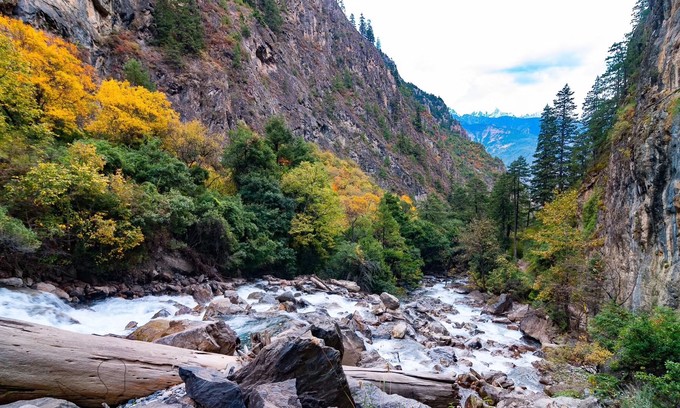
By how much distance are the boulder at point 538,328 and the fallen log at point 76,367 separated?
65.3 feet

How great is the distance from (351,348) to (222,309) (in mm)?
8000

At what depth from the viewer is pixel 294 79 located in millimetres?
77625

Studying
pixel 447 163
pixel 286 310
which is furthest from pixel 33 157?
pixel 447 163

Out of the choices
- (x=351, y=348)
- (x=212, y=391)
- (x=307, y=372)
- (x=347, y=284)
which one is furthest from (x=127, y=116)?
(x=307, y=372)

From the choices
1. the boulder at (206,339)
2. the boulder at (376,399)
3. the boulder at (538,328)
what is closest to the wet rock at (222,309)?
the boulder at (206,339)

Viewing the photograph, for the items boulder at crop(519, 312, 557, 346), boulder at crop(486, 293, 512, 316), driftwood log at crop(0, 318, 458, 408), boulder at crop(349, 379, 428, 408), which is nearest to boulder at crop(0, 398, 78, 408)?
driftwood log at crop(0, 318, 458, 408)

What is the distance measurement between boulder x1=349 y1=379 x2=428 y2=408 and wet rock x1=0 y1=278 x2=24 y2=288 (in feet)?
45.4

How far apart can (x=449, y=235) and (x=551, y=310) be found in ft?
108

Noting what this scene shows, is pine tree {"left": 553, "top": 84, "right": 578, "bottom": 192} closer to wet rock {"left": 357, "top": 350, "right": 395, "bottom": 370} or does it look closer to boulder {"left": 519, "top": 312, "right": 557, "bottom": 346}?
boulder {"left": 519, "top": 312, "right": 557, "bottom": 346}

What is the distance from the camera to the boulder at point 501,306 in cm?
2694

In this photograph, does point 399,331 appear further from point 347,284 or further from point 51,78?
point 51,78

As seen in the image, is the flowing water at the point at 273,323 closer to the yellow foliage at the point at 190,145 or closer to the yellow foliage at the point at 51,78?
the yellow foliage at the point at 51,78

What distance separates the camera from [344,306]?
22.4 m

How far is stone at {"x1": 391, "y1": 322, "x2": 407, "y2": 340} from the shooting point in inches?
682
